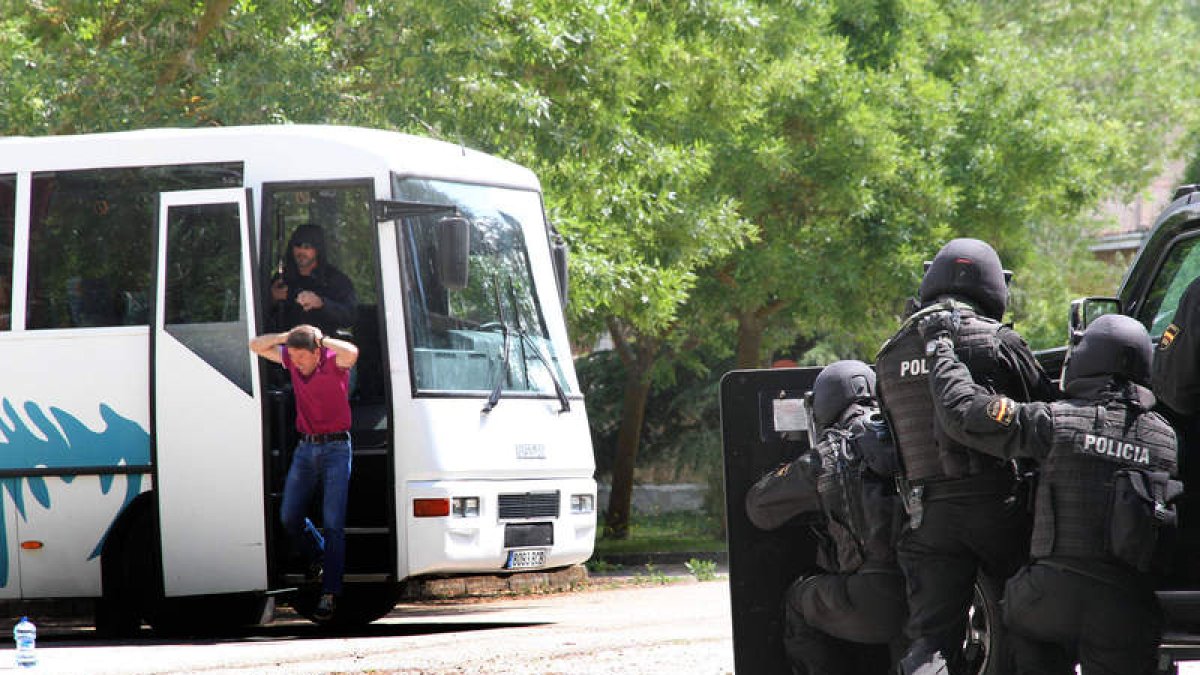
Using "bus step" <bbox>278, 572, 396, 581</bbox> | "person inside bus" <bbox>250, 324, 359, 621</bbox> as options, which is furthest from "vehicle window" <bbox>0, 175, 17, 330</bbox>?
"bus step" <bbox>278, 572, 396, 581</bbox>

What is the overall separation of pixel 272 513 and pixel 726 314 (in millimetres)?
16596

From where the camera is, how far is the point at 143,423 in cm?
1245

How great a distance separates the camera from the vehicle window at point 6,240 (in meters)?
12.8

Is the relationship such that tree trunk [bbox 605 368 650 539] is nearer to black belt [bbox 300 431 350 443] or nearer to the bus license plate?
the bus license plate

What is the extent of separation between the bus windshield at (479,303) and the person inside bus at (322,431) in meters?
0.61

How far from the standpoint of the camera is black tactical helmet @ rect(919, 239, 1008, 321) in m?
7.24

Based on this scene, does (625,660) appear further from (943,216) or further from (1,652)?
(943,216)

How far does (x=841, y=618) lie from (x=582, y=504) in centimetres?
580

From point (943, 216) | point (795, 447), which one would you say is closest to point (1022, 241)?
point (943, 216)

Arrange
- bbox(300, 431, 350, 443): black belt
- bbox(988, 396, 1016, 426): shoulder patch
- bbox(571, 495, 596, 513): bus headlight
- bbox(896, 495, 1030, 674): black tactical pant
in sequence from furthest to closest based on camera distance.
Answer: bbox(571, 495, 596, 513): bus headlight, bbox(300, 431, 350, 443): black belt, bbox(896, 495, 1030, 674): black tactical pant, bbox(988, 396, 1016, 426): shoulder patch

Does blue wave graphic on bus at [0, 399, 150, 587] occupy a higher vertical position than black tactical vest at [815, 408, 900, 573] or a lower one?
higher

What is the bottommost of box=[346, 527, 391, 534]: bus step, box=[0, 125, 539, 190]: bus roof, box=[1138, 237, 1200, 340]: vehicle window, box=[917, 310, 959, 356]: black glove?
box=[346, 527, 391, 534]: bus step

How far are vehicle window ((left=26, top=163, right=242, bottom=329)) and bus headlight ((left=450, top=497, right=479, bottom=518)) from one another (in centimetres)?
234

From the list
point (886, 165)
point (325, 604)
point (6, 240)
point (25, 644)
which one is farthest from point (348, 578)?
point (886, 165)
